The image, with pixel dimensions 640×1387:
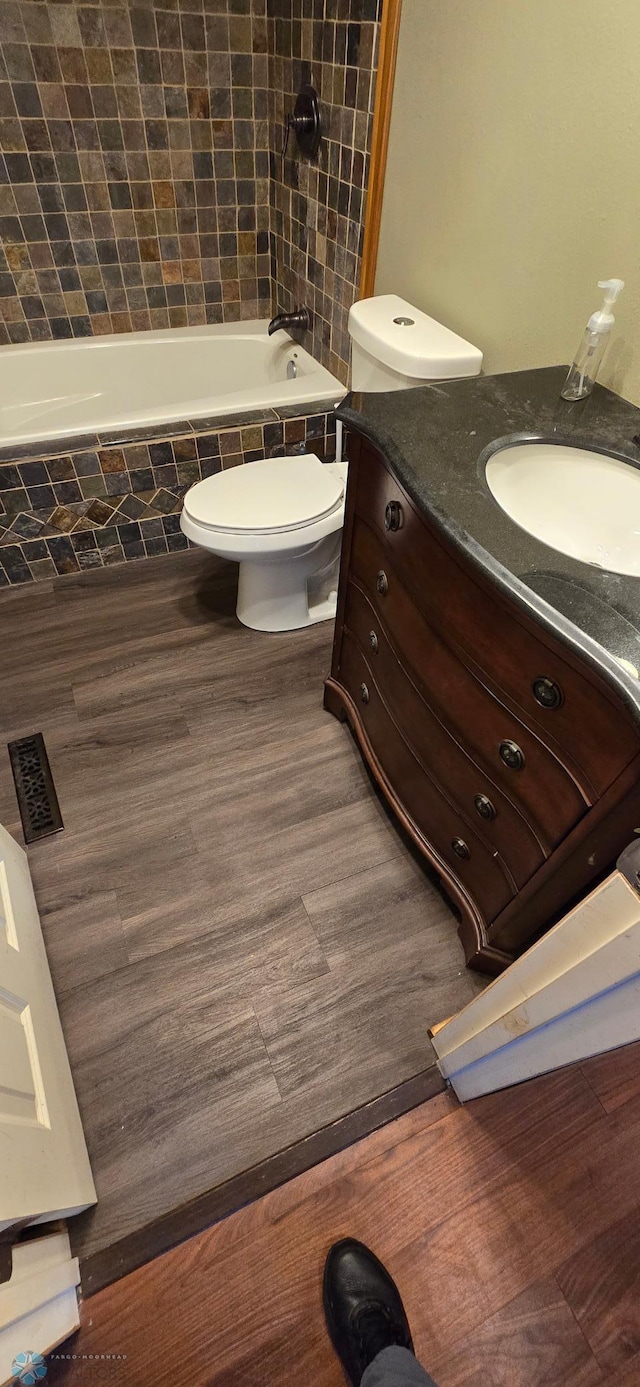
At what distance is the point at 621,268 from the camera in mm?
1107

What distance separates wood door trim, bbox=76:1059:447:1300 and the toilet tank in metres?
1.43

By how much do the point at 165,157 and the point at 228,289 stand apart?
1.59 feet

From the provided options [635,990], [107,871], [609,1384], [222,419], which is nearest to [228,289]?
[222,419]

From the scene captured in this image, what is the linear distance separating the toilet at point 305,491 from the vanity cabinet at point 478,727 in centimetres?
31

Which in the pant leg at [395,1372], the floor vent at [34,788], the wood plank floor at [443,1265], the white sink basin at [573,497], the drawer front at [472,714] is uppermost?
the white sink basin at [573,497]

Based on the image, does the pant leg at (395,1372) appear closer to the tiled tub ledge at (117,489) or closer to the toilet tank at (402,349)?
the toilet tank at (402,349)

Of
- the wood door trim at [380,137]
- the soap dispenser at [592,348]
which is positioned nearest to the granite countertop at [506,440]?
the soap dispenser at [592,348]

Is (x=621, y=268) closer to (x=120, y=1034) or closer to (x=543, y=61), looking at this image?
(x=543, y=61)

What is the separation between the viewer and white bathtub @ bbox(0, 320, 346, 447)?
2.42 metres

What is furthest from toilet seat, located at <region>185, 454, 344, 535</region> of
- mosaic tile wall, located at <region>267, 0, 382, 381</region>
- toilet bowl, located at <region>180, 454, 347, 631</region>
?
mosaic tile wall, located at <region>267, 0, 382, 381</region>

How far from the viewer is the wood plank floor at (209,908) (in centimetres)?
111

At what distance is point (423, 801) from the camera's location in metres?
1.29

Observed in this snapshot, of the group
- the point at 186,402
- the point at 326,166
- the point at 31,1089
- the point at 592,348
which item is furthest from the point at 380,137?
the point at 31,1089

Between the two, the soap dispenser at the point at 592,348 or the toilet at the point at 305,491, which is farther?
the toilet at the point at 305,491
